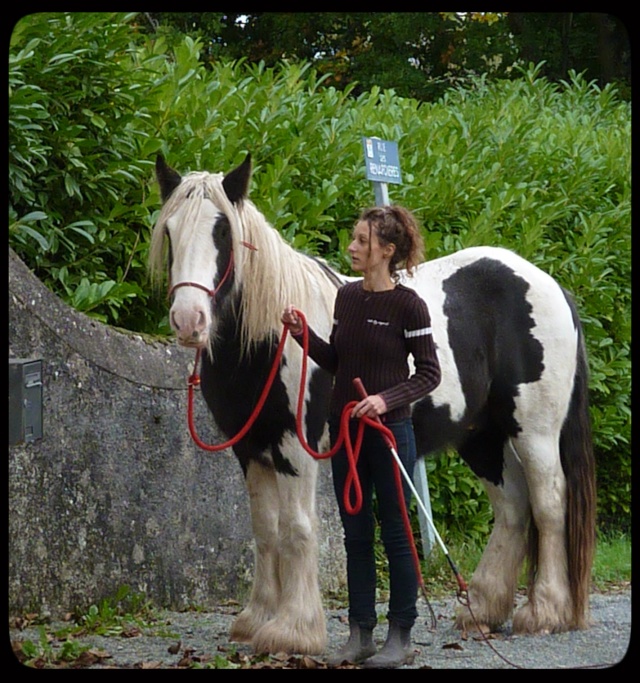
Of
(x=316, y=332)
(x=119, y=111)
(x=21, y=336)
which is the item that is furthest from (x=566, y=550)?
(x=119, y=111)

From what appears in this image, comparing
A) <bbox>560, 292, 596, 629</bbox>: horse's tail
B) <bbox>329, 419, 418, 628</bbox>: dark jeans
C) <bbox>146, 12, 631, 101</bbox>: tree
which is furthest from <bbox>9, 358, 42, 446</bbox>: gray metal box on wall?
<bbox>146, 12, 631, 101</bbox>: tree

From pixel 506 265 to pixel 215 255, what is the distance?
5.79 feet

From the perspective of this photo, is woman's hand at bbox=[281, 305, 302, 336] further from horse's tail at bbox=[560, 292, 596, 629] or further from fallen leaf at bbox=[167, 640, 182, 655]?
horse's tail at bbox=[560, 292, 596, 629]

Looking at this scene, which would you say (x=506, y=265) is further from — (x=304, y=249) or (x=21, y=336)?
(x=21, y=336)

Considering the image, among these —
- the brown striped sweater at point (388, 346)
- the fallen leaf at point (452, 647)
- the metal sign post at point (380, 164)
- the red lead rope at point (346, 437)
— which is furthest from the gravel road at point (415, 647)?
the metal sign post at point (380, 164)

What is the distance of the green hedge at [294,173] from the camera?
5.43 metres

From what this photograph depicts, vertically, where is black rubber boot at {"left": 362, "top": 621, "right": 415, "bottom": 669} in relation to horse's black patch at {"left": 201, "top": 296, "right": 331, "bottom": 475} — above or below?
below

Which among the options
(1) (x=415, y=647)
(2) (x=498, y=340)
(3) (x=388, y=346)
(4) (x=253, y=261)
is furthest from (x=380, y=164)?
(1) (x=415, y=647)

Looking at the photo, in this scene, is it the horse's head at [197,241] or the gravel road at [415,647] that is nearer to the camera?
the horse's head at [197,241]

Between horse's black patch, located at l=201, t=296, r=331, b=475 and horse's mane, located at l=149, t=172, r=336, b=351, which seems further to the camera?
horse's black patch, located at l=201, t=296, r=331, b=475

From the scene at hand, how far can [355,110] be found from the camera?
7.54 meters

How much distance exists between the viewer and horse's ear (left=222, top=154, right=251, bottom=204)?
4.13 m

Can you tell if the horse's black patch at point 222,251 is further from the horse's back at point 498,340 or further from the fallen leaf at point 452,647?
the fallen leaf at point 452,647

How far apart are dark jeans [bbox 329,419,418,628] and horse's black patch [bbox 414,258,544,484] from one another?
2.64 ft
